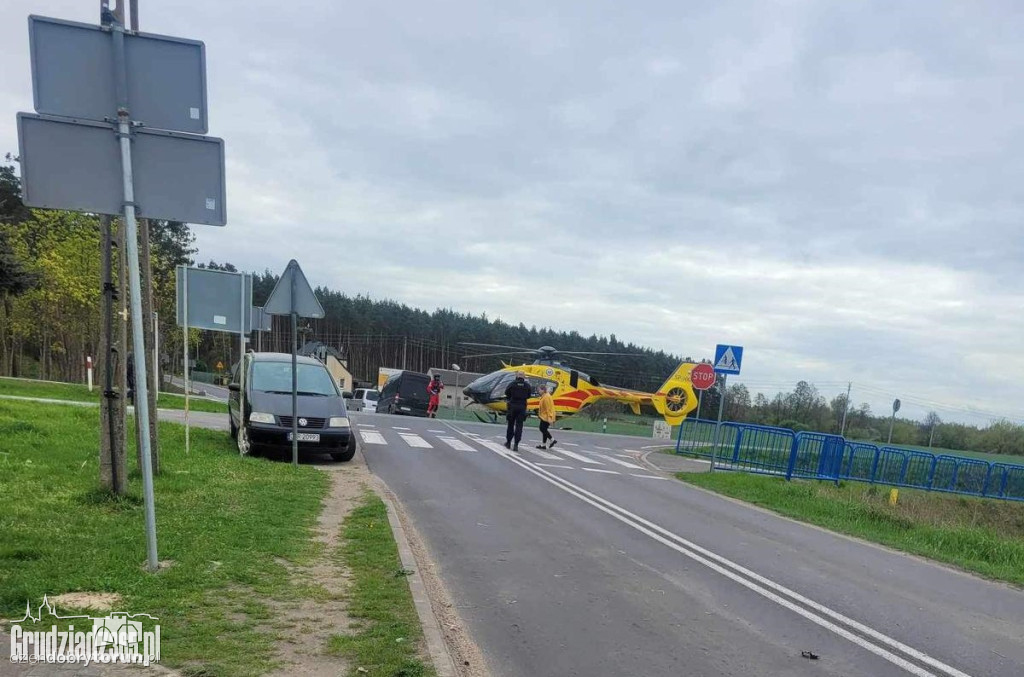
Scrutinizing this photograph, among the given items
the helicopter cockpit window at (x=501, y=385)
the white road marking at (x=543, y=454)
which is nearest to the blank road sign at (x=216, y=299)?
the white road marking at (x=543, y=454)

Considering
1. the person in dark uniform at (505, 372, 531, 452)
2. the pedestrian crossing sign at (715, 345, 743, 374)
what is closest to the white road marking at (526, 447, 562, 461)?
the person in dark uniform at (505, 372, 531, 452)

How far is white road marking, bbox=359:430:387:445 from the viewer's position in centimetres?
1637

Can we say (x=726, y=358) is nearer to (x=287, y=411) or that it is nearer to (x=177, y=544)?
(x=287, y=411)

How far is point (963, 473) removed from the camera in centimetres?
2138

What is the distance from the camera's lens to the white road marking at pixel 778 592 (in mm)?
4887

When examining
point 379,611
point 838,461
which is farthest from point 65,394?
point 838,461

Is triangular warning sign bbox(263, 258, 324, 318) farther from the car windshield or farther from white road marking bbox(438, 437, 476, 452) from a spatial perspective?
white road marking bbox(438, 437, 476, 452)

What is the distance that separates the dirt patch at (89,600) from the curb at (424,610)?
6.06ft

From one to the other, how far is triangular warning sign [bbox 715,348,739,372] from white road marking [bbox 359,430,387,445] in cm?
821

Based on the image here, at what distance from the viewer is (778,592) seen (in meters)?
6.34

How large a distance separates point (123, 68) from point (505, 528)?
19.5 ft

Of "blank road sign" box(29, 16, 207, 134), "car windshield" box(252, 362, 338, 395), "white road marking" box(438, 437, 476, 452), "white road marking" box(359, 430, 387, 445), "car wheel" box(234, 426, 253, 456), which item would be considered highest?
"blank road sign" box(29, 16, 207, 134)

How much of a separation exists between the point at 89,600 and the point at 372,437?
13.4 metres

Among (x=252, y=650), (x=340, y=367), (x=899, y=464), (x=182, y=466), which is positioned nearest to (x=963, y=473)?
(x=899, y=464)
